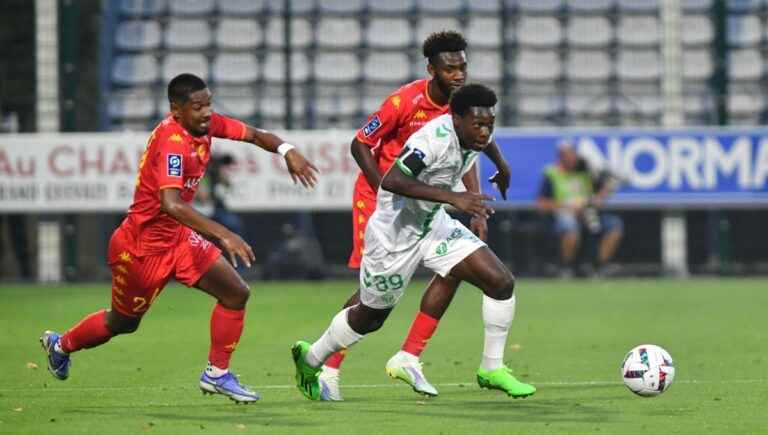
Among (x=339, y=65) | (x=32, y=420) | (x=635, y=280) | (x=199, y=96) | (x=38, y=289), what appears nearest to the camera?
(x=32, y=420)

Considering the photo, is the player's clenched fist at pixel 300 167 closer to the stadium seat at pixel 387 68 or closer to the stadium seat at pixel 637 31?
the stadium seat at pixel 387 68

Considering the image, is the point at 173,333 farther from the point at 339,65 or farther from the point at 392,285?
the point at 339,65

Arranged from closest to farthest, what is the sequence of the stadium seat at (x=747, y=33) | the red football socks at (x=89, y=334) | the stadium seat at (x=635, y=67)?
the red football socks at (x=89, y=334), the stadium seat at (x=747, y=33), the stadium seat at (x=635, y=67)

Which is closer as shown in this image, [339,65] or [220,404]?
[220,404]

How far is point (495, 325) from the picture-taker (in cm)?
842

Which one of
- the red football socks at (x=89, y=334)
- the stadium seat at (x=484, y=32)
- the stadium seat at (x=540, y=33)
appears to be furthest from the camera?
the stadium seat at (x=540, y=33)

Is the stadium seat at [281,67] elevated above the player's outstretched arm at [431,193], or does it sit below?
below

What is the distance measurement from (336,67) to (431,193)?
52.6 feet

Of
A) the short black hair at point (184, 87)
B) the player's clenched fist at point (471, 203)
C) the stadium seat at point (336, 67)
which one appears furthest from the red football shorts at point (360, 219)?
the stadium seat at point (336, 67)

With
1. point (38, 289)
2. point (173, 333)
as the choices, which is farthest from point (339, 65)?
point (173, 333)

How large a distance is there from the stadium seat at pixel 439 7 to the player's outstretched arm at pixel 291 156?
15.3 meters

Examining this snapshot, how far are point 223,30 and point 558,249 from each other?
6.20 metres

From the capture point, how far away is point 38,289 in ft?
65.7

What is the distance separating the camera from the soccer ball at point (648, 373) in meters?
8.35
